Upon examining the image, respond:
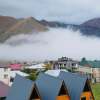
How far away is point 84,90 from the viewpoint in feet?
89.7

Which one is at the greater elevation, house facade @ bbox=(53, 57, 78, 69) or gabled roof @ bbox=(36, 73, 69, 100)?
gabled roof @ bbox=(36, 73, 69, 100)

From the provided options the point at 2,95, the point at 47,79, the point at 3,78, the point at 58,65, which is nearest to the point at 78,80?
the point at 47,79

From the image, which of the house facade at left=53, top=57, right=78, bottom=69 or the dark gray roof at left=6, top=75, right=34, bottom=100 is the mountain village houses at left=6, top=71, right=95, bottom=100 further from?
the house facade at left=53, top=57, right=78, bottom=69

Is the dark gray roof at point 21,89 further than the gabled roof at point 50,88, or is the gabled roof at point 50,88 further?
the gabled roof at point 50,88

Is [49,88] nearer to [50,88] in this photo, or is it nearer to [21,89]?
[50,88]

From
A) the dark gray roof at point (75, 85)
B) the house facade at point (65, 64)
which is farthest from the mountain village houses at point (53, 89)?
the house facade at point (65, 64)

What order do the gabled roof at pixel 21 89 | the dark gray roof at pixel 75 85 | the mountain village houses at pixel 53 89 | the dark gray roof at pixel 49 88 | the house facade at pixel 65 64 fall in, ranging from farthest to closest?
the house facade at pixel 65 64, the dark gray roof at pixel 75 85, the dark gray roof at pixel 49 88, the mountain village houses at pixel 53 89, the gabled roof at pixel 21 89

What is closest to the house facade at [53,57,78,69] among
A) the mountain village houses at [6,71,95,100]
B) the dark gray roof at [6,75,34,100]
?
the mountain village houses at [6,71,95,100]

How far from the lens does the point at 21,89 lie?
26.5m

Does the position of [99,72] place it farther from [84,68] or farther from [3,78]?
[3,78]

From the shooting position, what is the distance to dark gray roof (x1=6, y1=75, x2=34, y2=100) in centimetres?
2454

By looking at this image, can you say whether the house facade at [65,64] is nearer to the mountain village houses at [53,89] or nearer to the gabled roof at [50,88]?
the mountain village houses at [53,89]

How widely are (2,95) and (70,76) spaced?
11.8 meters

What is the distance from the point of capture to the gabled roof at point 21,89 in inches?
963
